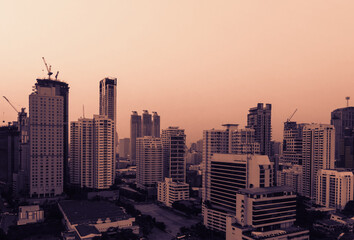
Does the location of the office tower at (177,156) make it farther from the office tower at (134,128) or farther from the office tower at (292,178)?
the office tower at (134,128)

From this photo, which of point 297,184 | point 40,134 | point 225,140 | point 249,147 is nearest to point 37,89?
point 40,134

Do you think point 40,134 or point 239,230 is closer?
point 239,230

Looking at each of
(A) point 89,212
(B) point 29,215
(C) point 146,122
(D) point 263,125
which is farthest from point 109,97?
(A) point 89,212

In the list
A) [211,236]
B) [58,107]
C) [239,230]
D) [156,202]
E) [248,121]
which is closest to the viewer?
[239,230]

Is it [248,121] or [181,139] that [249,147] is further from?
[248,121]

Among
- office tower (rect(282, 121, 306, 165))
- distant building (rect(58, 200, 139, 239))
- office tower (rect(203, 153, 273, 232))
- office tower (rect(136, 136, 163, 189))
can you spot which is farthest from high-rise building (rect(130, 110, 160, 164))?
office tower (rect(203, 153, 273, 232))

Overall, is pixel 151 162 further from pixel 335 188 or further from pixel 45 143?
pixel 335 188

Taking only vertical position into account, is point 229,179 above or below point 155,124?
below
